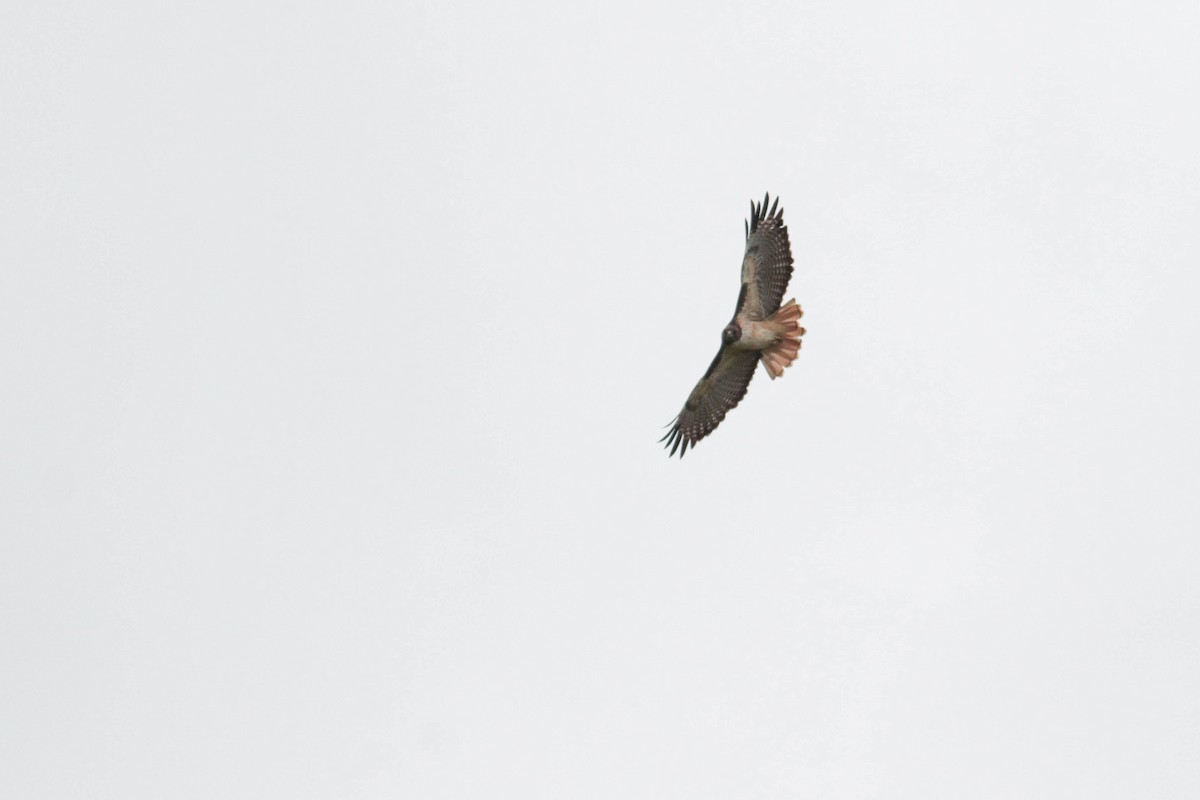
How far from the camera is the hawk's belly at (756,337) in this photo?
3350cm

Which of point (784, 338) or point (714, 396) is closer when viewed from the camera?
point (784, 338)

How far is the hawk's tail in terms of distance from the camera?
3347cm

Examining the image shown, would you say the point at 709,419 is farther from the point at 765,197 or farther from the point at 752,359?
the point at 765,197

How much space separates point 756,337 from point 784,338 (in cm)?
46

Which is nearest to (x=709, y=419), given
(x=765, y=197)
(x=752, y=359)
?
(x=752, y=359)

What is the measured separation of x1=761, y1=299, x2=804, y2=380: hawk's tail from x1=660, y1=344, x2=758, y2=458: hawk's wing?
0.41 m

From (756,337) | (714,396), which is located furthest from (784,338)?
(714,396)

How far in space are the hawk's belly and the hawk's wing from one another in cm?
24

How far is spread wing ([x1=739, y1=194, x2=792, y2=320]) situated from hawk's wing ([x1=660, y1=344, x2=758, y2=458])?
799 millimetres

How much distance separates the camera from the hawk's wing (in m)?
34.3

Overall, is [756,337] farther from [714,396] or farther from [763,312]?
[714,396]

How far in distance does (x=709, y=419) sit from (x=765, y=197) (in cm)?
415

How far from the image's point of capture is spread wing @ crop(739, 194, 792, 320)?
111ft

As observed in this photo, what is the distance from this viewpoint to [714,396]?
35.3 meters
